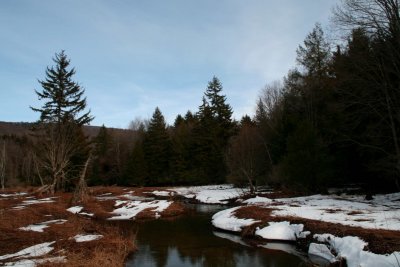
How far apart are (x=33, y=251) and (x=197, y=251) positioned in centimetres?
593

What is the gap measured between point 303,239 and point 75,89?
36.1 meters

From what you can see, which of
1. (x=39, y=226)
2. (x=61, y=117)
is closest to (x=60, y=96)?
(x=61, y=117)

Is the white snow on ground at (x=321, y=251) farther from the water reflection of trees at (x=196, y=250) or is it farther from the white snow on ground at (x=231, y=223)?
the white snow on ground at (x=231, y=223)

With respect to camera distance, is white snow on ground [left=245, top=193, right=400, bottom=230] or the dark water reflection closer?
the dark water reflection

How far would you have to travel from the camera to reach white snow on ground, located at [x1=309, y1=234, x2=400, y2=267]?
970 cm

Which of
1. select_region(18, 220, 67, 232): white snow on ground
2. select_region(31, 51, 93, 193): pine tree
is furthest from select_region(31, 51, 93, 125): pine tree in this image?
select_region(18, 220, 67, 232): white snow on ground

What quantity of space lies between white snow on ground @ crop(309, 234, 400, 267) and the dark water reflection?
1.25 metres

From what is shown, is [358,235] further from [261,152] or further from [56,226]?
[261,152]

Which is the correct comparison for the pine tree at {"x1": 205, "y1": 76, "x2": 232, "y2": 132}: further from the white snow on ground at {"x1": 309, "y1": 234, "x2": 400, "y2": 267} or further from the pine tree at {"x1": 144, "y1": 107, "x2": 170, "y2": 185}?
the white snow on ground at {"x1": 309, "y1": 234, "x2": 400, "y2": 267}

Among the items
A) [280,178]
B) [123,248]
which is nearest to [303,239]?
[123,248]

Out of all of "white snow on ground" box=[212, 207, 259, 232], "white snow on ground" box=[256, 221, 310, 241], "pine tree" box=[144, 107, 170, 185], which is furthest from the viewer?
"pine tree" box=[144, 107, 170, 185]

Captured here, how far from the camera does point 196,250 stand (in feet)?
48.7

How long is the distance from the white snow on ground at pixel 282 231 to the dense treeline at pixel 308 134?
8.30 m

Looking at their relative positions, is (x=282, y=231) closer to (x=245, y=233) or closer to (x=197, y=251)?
(x=245, y=233)
